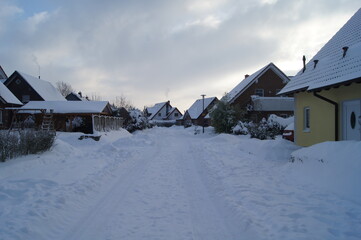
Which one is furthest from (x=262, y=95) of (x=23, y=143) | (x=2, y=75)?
(x=2, y=75)

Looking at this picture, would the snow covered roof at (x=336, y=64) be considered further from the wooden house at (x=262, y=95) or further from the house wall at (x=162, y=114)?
the house wall at (x=162, y=114)

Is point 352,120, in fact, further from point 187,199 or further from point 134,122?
point 134,122

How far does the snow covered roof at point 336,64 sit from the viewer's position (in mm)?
9359

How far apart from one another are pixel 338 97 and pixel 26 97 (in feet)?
120

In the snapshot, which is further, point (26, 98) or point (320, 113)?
point (26, 98)

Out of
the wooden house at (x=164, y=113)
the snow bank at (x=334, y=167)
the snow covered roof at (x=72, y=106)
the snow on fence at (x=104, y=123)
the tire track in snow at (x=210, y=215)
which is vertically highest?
the wooden house at (x=164, y=113)

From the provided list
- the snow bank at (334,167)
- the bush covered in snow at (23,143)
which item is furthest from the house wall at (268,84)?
the bush covered in snow at (23,143)

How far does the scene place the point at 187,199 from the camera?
631cm

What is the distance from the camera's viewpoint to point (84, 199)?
629cm

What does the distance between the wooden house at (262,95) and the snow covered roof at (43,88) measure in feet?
77.6

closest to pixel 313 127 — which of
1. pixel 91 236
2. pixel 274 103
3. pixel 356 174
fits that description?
pixel 356 174

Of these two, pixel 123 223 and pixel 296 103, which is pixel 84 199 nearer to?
pixel 123 223

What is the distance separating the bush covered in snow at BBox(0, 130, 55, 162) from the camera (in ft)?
32.6

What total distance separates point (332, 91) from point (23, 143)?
460 inches
